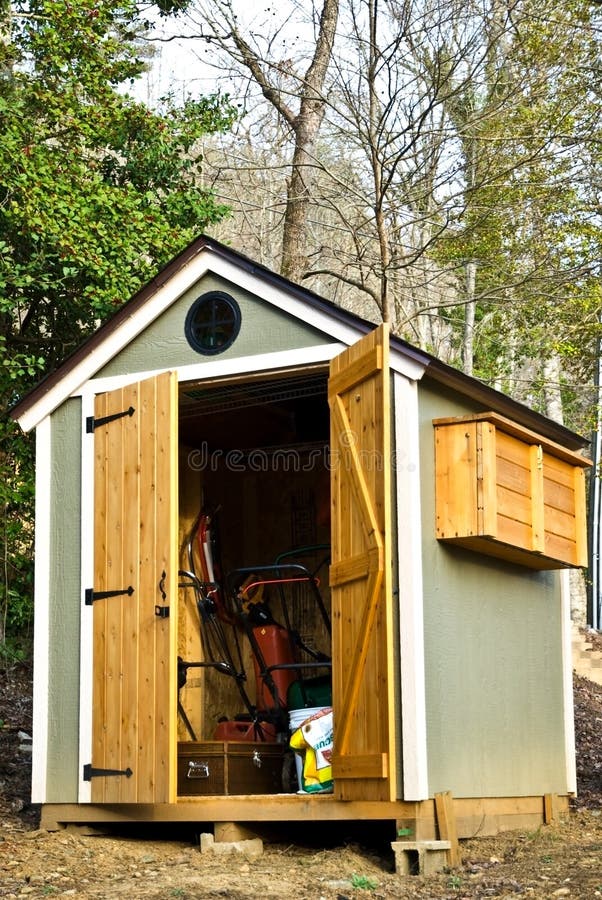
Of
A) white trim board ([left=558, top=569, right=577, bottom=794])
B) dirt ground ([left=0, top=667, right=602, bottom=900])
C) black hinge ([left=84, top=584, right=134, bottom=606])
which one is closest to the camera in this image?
dirt ground ([left=0, top=667, right=602, bottom=900])

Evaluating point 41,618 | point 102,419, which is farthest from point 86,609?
point 102,419

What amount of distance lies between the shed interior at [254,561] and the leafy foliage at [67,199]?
329 cm

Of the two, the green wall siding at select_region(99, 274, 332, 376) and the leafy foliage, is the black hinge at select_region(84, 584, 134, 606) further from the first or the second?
the leafy foliage

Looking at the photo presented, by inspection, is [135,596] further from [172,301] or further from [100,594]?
[172,301]

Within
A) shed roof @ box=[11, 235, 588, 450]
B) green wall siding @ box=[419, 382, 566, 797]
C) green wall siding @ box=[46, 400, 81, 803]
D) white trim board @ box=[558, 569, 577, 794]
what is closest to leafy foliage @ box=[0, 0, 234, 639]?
shed roof @ box=[11, 235, 588, 450]

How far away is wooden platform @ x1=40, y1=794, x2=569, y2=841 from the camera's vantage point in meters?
6.33

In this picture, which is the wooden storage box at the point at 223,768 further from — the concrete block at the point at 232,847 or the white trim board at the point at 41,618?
the white trim board at the point at 41,618

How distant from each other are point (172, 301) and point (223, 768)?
300 centimetres

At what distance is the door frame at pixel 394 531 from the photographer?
6.37 metres

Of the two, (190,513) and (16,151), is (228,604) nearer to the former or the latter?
(190,513)

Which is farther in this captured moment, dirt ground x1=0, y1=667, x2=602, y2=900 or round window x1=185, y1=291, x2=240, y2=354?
round window x1=185, y1=291, x2=240, y2=354

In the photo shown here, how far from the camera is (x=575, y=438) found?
8602 mm

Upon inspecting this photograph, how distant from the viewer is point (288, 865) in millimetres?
6449

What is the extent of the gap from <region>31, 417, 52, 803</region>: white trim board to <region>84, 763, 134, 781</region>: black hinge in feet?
1.21
